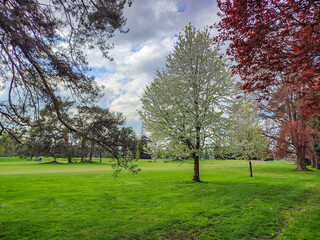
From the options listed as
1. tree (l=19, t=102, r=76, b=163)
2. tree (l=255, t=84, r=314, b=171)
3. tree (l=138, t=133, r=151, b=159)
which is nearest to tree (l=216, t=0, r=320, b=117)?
tree (l=138, t=133, r=151, b=159)

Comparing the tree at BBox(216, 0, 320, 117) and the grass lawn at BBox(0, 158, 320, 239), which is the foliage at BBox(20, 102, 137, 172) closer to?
the grass lawn at BBox(0, 158, 320, 239)

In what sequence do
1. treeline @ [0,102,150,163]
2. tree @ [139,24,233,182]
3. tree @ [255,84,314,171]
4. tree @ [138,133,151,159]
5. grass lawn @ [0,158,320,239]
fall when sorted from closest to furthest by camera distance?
grass lawn @ [0,158,320,239] < treeline @ [0,102,150,163] < tree @ [138,133,151,159] < tree @ [139,24,233,182] < tree @ [255,84,314,171]

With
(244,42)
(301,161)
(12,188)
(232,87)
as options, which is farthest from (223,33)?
(301,161)

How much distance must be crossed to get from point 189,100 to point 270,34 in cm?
780

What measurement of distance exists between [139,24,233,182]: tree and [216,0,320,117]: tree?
6.26 m

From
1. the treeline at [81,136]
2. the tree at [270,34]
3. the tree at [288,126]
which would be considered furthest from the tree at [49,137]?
the tree at [288,126]

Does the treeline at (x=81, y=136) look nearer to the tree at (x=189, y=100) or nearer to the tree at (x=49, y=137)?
the tree at (x=49, y=137)

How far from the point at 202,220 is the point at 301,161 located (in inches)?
1136

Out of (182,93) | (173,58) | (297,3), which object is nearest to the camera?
(297,3)

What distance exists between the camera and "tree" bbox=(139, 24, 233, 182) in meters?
14.5

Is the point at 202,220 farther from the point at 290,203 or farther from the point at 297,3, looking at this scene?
the point at 297,3

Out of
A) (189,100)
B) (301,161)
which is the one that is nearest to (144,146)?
(189,100)

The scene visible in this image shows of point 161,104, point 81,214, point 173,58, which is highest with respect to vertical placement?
point 173,58

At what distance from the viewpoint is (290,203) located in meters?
9.62
